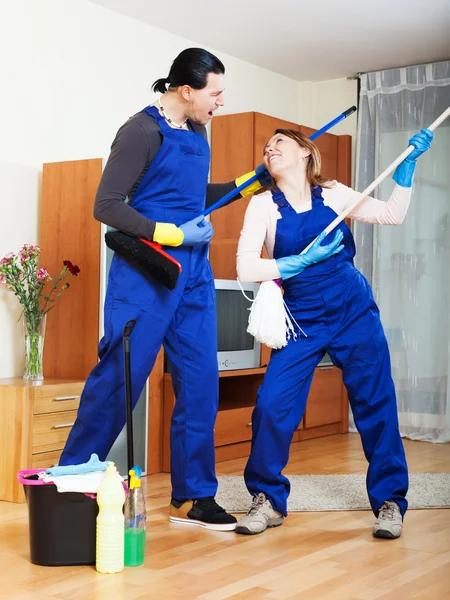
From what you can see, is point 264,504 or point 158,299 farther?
point 264,504

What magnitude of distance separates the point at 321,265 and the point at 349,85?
326 centimetres

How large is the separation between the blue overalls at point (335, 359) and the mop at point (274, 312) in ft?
0.17

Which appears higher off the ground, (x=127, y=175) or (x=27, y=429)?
(x=127, y=175)

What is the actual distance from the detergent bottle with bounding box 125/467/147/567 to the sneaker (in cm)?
45

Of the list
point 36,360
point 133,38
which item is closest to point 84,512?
point 36,360

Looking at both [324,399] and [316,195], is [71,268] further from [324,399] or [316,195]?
[324,399]

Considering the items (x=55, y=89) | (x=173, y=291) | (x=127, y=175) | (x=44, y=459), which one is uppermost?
(x=55, y=89)

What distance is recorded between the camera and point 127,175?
8.58 ft

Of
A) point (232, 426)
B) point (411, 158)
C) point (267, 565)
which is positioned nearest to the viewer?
point (267, 565)

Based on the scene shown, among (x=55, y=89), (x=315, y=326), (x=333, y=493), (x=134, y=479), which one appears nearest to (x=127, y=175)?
(x=315, y=326)

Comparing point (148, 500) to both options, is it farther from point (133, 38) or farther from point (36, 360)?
point (133, 38)

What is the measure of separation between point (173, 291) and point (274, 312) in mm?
338

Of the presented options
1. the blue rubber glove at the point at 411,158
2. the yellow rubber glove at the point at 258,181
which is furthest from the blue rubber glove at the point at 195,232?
the blue rubber glove at the point at 411,158

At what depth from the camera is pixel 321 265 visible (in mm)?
2855
